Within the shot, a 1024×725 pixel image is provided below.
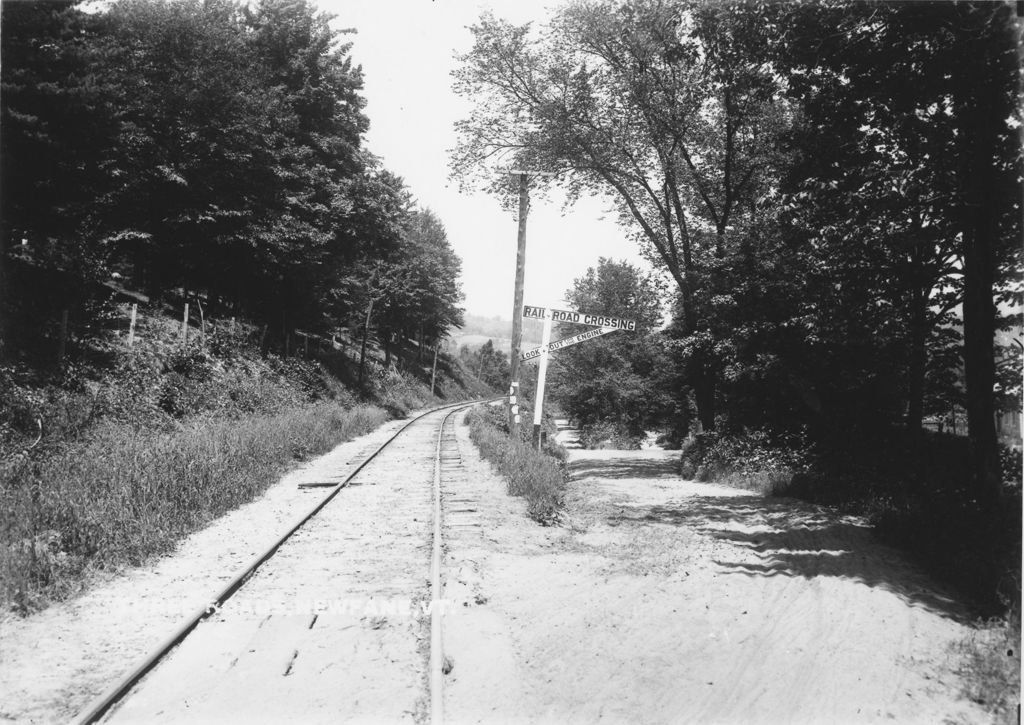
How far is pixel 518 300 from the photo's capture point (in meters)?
18.2

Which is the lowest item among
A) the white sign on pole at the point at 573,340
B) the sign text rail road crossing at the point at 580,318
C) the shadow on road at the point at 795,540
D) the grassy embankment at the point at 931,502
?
the shadow on road at the point at 795,540

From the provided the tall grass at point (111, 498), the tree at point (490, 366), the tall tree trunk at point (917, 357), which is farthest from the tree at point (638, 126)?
the tree at point (490, 366)

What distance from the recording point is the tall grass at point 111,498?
5684 mm

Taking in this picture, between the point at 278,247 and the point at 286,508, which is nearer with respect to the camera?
the point at 286,508

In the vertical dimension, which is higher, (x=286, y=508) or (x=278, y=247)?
(x=278, y=247)

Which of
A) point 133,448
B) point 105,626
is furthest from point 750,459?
point 105,626

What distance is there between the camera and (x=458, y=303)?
62.6 meters

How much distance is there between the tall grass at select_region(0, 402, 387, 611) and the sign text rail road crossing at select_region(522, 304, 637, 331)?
263 inches

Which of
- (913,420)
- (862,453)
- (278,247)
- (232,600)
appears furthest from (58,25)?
(913,420)

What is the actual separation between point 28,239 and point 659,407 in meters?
29.4

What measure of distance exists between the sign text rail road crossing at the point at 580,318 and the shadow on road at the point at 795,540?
397 centimetres

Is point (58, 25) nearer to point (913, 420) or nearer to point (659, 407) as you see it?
point (913, 420)

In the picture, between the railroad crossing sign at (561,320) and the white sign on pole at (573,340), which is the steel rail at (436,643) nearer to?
the white sign on pole at (573,340)

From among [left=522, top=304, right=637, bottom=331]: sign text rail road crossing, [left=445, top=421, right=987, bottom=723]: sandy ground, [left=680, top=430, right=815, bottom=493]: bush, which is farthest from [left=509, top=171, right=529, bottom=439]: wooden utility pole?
[left=445, top=421, right=987, bottom=723]: sandy ground
